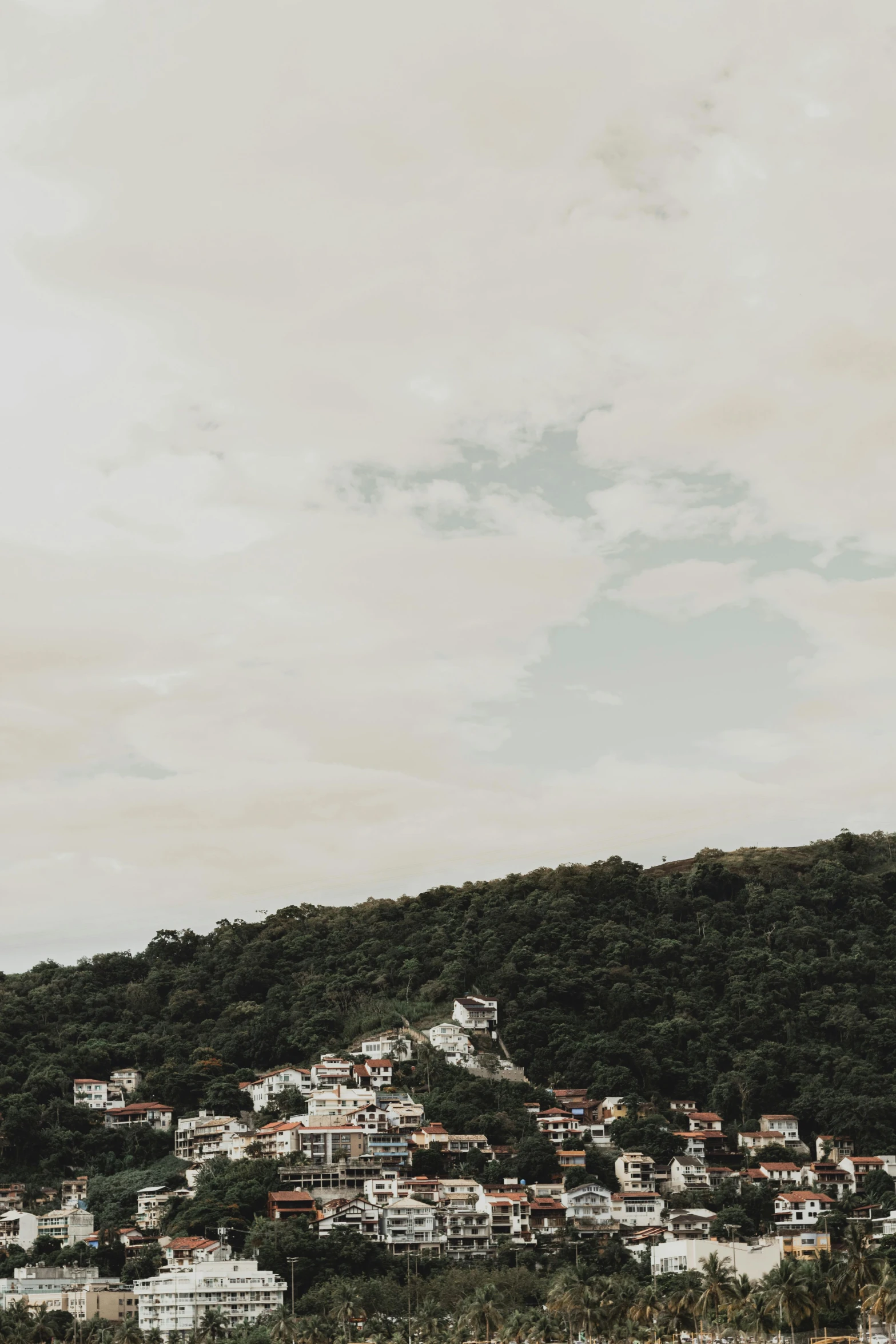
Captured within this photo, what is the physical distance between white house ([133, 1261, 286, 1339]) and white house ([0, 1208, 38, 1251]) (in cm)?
1354

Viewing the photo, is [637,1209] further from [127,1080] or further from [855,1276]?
[127,1080]

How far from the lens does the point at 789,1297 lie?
5938 cm

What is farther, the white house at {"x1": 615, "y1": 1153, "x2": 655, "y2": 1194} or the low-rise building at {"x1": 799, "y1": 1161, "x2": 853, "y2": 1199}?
the white house at {"x1": 615, "y1": 1153, "x2": 655, "y2": 1194}

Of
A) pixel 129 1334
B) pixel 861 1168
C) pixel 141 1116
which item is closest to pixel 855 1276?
pixel 129 1334

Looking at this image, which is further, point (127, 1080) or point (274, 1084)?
point (127, 1080)

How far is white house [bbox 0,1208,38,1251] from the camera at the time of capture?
8975cm

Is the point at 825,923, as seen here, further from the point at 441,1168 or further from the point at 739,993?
the point at 441,1168

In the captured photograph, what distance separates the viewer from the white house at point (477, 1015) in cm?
11000

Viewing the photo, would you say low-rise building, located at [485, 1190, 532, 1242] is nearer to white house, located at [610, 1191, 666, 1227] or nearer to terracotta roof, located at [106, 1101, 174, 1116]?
white house, located at [610, 1191, 666, 1227]

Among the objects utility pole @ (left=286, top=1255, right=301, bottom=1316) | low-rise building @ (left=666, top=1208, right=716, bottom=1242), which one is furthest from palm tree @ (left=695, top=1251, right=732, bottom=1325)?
utility pole @ (left=286, top=1255, right=301, bottom=1316)

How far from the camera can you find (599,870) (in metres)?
130

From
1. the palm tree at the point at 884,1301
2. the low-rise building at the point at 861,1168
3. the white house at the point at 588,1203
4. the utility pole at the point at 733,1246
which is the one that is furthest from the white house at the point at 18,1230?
the palm tree at the point at 884,1301

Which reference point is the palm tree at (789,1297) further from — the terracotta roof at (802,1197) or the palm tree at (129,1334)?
the terracotta roof at (802,1197)

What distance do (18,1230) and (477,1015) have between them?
105 feet
